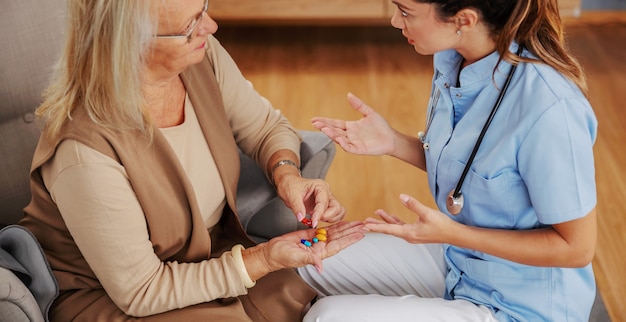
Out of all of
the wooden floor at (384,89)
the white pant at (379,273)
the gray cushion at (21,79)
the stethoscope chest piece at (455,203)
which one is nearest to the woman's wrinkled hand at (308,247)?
the white pant at (379,273)

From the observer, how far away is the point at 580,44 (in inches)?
157

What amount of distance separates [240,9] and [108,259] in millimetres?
2412

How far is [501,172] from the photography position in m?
1.58

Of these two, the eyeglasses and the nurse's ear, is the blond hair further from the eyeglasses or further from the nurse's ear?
the nurse's ear

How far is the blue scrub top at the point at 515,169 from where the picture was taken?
1.50m

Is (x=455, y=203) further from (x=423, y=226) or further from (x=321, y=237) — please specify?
(x=321, y=237)

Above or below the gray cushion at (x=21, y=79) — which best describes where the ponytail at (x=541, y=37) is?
above

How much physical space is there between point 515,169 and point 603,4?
2.92 meters

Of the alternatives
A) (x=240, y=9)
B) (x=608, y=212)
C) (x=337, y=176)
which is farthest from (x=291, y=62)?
(x=608, y=212)

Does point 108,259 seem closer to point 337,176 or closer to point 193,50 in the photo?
point 193,50

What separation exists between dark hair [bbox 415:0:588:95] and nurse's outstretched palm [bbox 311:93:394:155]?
15.6 inches

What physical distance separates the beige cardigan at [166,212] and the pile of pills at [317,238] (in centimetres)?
13

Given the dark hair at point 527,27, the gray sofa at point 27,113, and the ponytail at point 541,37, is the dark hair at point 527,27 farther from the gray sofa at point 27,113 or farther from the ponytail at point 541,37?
the gray sofa at point 27,113

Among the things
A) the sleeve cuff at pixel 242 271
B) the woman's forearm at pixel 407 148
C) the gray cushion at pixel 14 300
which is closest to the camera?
the gray cushion at pixel 14 300
